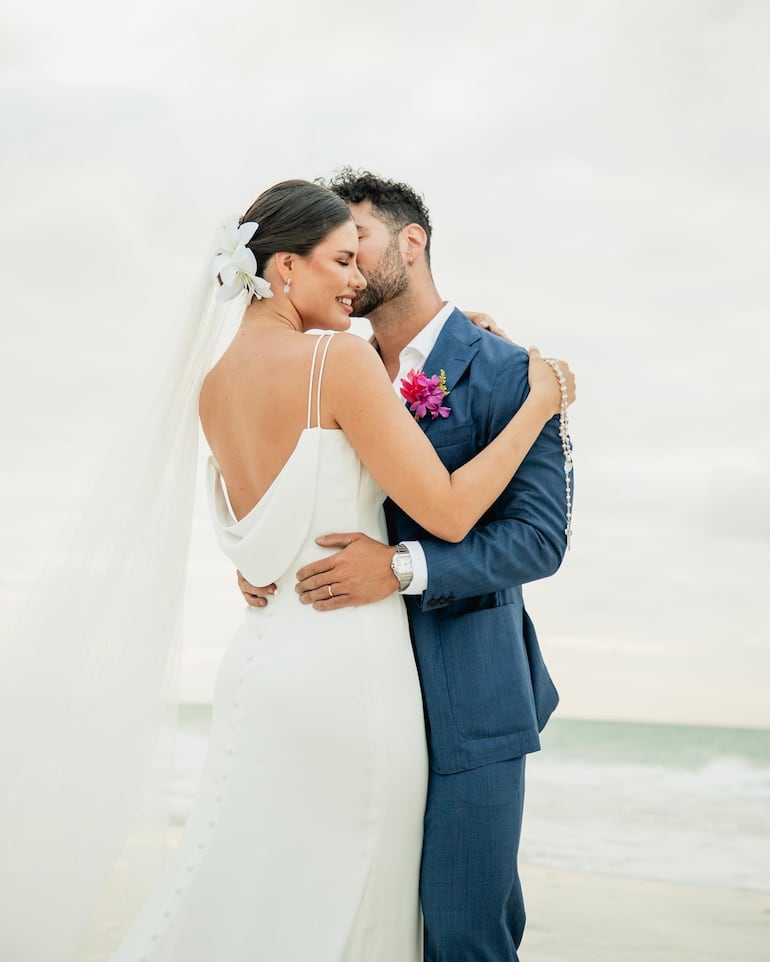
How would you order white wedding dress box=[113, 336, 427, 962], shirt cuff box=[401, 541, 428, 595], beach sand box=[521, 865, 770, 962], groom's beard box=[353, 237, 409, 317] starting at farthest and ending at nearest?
beach sand box=[521, 865, 770, 962], groom's beard box=[353, 237, 409, 317], shirt cuff box=[401, 541, 428, 595], white wedding dress box=[113, 336, 427, 962]

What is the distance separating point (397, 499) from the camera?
2.26m

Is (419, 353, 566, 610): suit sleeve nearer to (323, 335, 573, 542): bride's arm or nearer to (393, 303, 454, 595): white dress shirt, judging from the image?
(323, 335, 573, 542): bride's arm

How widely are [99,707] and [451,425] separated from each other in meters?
1.05

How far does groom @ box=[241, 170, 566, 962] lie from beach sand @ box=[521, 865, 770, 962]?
2.77 metres

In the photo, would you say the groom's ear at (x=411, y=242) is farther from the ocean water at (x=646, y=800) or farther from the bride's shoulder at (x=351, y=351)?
the ocean water at (x=646, y=800)

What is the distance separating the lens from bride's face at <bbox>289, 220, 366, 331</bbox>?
246 centimetres

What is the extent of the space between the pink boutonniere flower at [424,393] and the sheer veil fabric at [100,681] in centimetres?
44

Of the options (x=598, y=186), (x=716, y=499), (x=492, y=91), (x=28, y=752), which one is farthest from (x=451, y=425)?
(x=716, y=499)

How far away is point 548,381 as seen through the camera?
2510 millimetres

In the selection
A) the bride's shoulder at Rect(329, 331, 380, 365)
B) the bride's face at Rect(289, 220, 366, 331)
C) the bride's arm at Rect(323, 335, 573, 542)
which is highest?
the bride's face at Rect(289, 220, 366, 331)

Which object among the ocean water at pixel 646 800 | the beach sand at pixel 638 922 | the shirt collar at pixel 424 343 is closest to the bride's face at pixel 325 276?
the shirt collar at pixel 424 343

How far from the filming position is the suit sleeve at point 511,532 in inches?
91.2

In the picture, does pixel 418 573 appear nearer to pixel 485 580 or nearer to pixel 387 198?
pixel 485 580

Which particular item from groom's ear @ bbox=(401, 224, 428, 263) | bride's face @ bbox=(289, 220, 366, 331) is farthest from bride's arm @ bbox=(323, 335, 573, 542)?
groom's ear @ bbox=(401, 224, 428, 263)
